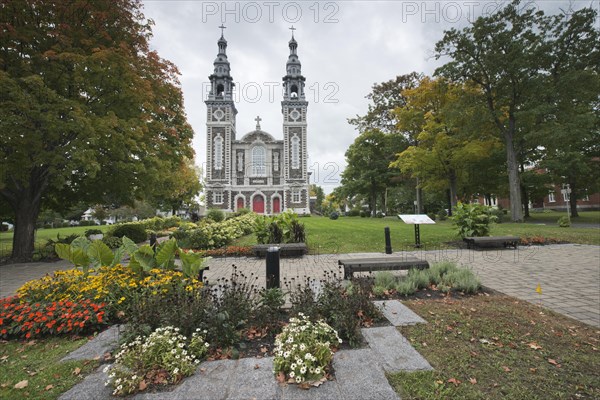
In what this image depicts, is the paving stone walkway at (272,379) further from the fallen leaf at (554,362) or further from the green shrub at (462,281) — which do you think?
the green shrub at (462,281)

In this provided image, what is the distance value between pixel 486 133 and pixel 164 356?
82.7ft

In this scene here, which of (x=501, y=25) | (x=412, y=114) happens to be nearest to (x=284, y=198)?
(x=412, y=114)

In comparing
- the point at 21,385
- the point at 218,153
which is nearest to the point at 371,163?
the point at 218,153

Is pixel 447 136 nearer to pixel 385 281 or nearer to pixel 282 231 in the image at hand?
pixel 282 231

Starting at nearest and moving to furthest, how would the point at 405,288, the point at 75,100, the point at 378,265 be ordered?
the point at 405,288 < the point at 378,265 < the point at 75,100

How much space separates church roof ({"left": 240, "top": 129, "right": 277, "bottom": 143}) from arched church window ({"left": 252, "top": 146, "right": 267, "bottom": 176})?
6.53ft

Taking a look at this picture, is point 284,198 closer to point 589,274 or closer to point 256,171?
point 256,171

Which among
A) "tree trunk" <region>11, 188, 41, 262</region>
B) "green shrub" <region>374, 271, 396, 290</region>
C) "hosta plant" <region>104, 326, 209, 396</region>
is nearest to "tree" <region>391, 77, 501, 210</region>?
"green shrub" <region>374, 271, 396, 290</region>

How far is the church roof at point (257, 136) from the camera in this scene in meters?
50.6

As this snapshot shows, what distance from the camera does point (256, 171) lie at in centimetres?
4944

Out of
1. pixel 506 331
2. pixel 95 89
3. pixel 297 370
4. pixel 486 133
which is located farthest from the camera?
pixel 486 133

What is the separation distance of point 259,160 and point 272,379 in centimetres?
4837

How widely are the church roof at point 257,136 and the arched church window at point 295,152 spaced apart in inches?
167

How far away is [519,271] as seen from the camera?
708cm
